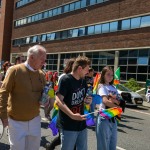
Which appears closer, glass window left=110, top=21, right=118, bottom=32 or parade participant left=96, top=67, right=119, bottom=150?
parade participant left=96, top=67, right=119, bottom=150

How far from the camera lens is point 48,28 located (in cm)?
4622

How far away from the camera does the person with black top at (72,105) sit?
415 centimetres

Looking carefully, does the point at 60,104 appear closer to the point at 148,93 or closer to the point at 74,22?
the point at 148,93

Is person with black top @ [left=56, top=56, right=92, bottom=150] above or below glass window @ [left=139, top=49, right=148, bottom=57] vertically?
below

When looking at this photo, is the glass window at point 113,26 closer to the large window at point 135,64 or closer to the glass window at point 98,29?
the glass window at point 98,29

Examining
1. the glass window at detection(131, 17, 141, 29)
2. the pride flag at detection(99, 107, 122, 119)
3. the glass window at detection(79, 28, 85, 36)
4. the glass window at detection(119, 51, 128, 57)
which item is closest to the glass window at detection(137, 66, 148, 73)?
the glass window at detection(119, 51, 128, 57)

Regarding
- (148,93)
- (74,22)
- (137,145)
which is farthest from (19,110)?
(74,22)

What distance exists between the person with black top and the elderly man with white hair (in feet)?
0.96

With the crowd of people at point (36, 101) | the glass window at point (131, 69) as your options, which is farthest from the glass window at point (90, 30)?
the crowd of people at point (36, 101)

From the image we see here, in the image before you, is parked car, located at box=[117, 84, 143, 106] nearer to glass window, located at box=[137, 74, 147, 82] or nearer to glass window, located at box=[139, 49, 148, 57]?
glass window, located at box=[137, 74, 147, 82]

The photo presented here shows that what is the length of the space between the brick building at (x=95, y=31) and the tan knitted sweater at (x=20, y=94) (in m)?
25.5

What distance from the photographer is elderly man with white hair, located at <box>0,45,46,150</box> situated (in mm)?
3939

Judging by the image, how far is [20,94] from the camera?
3975 mm

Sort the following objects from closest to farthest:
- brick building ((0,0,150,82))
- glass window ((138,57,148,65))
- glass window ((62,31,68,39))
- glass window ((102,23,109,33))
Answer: glass window ((138,57,148,65)), brick building ((0,0,150,82)), glass window ((102,23,109,33)), glass window ((62,31,68,39))
